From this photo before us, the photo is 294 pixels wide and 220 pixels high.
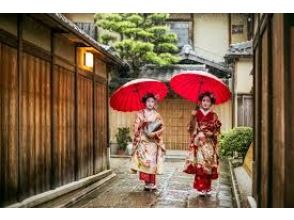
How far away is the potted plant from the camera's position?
61.6ft

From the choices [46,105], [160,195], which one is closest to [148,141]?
[160,195]

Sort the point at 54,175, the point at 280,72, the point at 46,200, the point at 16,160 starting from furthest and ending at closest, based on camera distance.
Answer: the point at 54,175 → the point at 46,200 → the point at 16,160 → the point at 280,72

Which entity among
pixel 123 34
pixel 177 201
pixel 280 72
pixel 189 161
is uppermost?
pixel 123 34

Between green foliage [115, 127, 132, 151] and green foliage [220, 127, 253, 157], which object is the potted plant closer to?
green foliage [115, 127, 132, 151]

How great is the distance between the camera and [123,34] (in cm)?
2125

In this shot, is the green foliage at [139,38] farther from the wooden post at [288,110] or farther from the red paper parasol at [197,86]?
the wooden post at [288,110]

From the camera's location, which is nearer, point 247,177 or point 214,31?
point 247,177

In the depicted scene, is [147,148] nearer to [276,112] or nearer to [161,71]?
[276,112]

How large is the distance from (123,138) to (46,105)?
10.3 meters

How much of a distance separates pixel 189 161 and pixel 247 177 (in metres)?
2.87

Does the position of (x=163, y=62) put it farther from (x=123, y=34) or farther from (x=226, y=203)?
(x=226, y=203)

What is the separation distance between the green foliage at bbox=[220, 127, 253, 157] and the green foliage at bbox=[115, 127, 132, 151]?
16.2ft

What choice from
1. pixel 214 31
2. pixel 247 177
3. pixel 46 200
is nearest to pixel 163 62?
pixel 214 31

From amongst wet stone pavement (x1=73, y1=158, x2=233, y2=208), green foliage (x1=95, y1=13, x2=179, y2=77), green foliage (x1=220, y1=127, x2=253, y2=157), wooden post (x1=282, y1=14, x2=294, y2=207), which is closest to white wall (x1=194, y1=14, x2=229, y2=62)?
green foliage (x1=95, y1=13, x2=179, y2=77)
